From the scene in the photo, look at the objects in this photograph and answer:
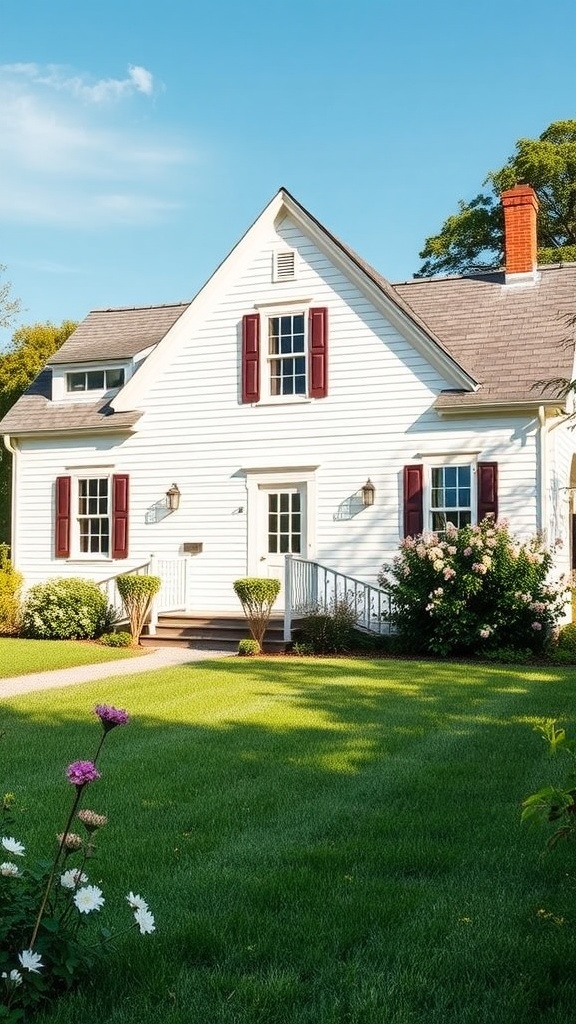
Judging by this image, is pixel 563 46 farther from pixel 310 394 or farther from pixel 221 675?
pixel 221 675

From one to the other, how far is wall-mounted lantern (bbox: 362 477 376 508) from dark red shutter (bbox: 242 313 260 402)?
273 centimetres

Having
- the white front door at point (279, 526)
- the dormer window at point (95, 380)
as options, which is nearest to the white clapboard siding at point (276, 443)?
the white front door at point (279, 526)

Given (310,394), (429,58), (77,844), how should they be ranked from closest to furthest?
(77,844)
(429,58)
(310,394)

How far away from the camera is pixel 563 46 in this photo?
15805 mm

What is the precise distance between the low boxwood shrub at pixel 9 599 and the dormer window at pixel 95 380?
397cm

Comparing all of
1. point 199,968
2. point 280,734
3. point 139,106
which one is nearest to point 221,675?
point 280,734

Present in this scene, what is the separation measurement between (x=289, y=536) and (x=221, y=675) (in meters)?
6.19

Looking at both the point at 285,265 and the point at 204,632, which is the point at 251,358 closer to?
the point at 285,265

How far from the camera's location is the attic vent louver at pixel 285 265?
58.5 feet

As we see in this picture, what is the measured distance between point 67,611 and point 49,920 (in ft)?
48.1

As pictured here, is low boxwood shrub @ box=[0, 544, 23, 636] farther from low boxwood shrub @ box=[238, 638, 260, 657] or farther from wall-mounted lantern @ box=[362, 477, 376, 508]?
wall-mounted lantern @ box=[362, 477, 376, 508]

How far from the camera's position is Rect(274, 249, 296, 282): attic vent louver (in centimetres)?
1783

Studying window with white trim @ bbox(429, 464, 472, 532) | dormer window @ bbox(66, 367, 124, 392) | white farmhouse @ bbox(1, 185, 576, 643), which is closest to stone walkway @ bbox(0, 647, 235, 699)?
white farmhouse @ bbox(1, 185, 576, 643)

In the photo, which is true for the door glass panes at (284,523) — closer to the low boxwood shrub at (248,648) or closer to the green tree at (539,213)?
the low boxwood shrub at (248,648)
